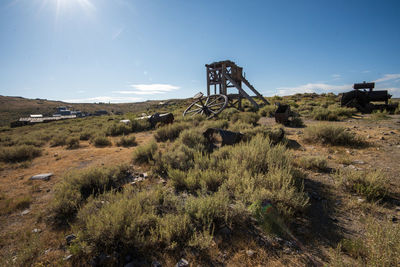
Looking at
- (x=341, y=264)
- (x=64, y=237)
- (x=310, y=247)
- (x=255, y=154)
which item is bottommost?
Result: (x=64, y=237)

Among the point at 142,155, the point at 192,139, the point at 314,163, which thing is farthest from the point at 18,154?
the point at 314,163

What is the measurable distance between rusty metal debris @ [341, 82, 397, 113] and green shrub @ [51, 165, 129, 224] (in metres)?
14.2

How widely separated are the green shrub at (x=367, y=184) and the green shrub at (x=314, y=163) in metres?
0.64

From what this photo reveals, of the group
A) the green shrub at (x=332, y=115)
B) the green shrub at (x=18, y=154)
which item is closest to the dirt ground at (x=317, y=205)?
the green shrub at (x=18, y=154)

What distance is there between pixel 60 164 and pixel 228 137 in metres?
5.17

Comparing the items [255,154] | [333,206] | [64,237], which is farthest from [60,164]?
[333,206]

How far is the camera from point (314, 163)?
3420mm

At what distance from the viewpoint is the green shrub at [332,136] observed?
4.65 metres

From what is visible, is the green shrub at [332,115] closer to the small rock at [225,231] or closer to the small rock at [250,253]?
the small rock at [225,231]

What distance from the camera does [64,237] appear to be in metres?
2.10

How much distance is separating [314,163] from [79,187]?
4737 millimetres

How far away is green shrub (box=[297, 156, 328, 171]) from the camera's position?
337 cm

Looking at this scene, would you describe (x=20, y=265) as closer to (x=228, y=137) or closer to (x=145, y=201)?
(x=145, y=201)

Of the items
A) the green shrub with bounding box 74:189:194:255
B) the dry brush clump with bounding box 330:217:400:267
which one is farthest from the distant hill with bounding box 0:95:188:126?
the dry brush clump with bounding box 330:217:400:267
